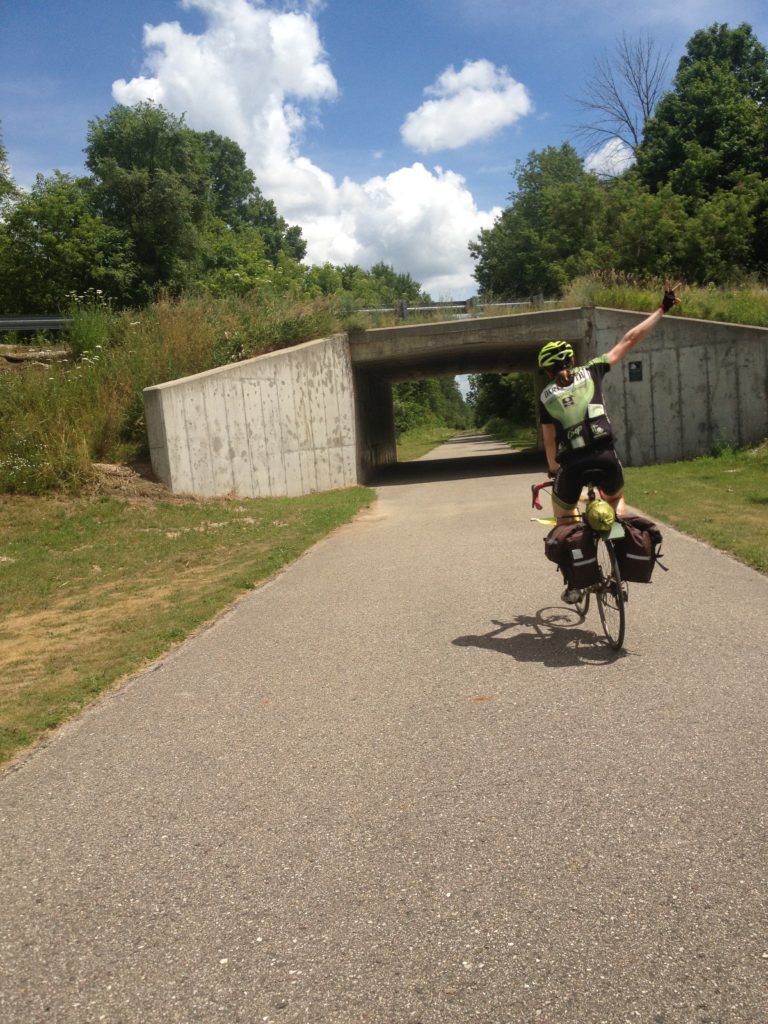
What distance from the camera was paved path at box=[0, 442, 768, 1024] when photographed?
2602 millimetres

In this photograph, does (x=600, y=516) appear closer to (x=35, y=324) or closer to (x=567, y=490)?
(x=567, y=490)

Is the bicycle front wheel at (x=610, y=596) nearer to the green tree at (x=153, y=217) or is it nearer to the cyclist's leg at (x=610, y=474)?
the cyclist's leg at (x=610, y=474)

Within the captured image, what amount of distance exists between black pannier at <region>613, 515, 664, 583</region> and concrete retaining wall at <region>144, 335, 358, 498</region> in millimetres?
12268

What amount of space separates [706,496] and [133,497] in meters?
9.91

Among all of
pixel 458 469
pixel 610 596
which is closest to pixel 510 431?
pixel 458 469

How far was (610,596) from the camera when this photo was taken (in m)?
6.18

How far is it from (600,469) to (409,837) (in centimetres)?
343

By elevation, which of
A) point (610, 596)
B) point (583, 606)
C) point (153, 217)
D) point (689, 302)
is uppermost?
point (153, 217)

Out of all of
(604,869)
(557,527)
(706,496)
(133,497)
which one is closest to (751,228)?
(706,496)

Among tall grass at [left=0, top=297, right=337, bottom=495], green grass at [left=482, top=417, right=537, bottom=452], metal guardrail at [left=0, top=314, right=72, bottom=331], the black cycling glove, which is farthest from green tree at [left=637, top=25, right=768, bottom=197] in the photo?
the black cycling glove

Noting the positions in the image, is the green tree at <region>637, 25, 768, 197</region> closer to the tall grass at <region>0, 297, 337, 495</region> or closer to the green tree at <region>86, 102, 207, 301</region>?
the green tree at <region>86, 102, 207, 301</region>

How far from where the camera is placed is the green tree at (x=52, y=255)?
32938mm

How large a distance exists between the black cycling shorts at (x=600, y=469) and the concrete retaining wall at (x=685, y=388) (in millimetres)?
16014

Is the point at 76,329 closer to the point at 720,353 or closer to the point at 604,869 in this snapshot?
the point at 720,353
